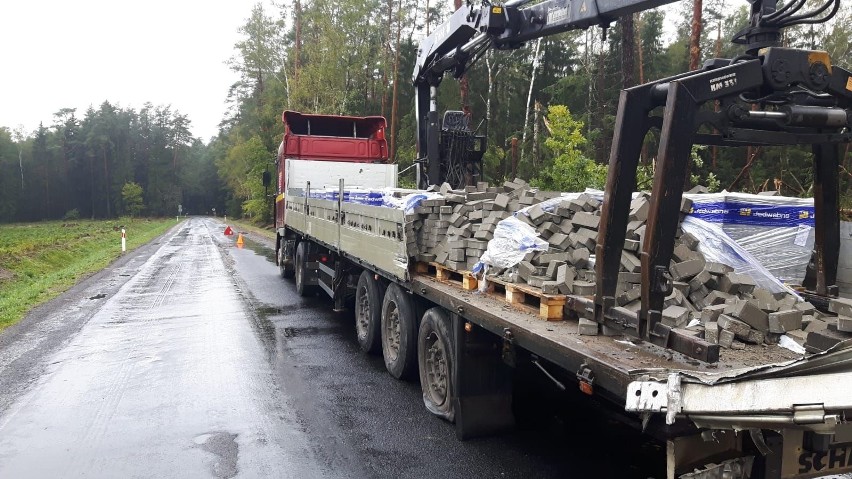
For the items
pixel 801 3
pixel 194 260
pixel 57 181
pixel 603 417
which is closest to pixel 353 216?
pixel 603 417

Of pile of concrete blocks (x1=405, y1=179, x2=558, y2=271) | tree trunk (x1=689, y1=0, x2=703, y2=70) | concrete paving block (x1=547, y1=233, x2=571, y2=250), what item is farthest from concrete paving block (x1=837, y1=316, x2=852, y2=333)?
tree trunk (x1=689, y1=0, x2=703, y2=70)

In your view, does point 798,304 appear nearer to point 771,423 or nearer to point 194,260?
point 771,423

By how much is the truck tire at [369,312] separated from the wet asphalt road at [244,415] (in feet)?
0.70

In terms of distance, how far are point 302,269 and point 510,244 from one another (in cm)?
808

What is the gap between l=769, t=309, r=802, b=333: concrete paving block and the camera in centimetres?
339

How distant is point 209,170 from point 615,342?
11891 centimetres

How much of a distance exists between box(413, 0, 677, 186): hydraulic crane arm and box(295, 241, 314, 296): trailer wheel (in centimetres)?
313

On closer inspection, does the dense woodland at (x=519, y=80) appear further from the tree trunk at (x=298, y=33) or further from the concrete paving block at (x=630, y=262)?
the concrete paving block at (x=630, y=262)

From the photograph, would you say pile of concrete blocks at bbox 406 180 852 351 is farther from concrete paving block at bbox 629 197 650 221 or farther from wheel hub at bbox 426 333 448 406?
wheel hub at bbox 426 333 448 406

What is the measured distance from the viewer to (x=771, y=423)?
2.53m

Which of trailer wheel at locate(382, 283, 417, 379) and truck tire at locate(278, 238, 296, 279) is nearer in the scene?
trailer wheel at locate(382, 283, 417, 379)

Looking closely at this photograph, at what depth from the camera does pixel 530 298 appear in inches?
178

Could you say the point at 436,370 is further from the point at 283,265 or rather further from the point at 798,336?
the point at 283,265

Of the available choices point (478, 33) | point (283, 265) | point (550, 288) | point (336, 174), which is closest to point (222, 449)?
point (550, 288)
